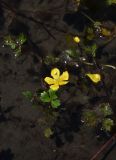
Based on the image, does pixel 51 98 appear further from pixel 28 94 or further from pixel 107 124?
pixel 107 124

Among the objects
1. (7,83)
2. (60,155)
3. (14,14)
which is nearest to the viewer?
(60,155)

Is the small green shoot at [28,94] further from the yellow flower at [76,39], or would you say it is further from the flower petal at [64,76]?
the yellow flower at [76,39]

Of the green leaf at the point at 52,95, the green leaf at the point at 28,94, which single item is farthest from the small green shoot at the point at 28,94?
the green leaf at the point at 52,95

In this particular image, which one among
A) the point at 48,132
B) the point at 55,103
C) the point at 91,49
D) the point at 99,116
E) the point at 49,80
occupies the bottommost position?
the point at 48,132

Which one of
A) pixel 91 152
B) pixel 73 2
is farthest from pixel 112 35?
pixel 91 152

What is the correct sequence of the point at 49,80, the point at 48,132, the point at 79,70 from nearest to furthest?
1. the point at 48,132
2. the point at 49,80
3. the point at 79,70

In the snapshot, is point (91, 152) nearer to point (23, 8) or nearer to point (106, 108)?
point (106, 108)

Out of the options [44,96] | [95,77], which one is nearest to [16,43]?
[44,96]
